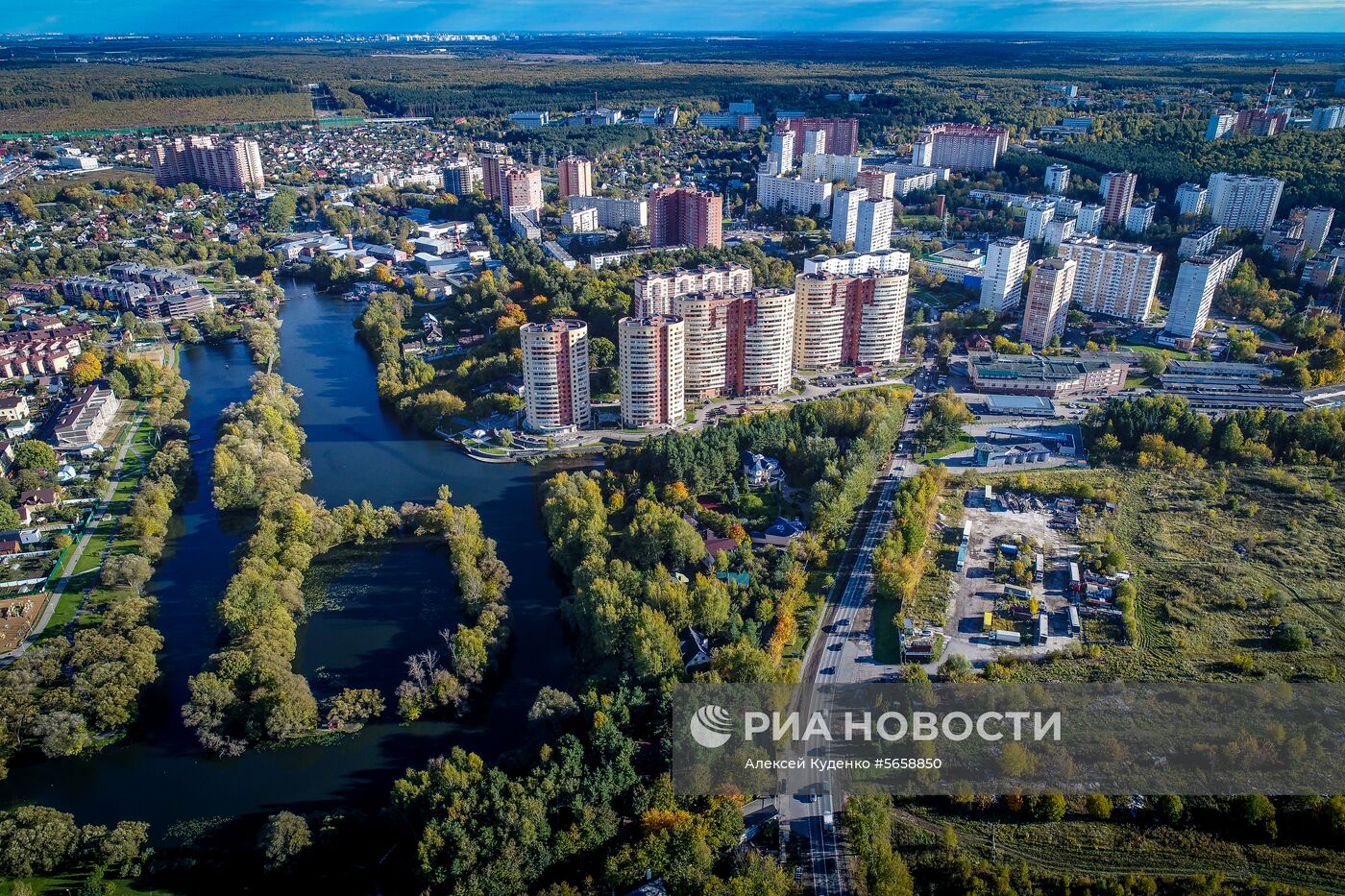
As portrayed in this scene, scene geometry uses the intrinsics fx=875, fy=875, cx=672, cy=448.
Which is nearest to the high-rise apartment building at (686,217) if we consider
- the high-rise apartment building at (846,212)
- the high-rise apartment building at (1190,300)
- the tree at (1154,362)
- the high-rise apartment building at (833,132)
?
the high-rise apartment building at (846,212)

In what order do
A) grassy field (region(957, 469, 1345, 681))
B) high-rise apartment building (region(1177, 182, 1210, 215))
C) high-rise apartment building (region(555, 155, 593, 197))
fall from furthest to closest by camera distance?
high-rise apartment building (region(555, 155, 593, 197)), high-rise apartment building (region(1177, 182, 1210, 215)), grassy field (region(957, 469, 1345, 681))

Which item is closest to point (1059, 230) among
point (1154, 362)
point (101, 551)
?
point (1154, 362)

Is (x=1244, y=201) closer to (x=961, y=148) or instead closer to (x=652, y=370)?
(x=961, y=148)

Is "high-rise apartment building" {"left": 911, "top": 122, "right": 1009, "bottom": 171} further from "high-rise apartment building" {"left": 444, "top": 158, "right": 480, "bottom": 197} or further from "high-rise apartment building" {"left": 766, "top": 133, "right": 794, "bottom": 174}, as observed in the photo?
"high-rise apartment building" {"left": 444, "top": 158, "right": 480, "bottom": 197}

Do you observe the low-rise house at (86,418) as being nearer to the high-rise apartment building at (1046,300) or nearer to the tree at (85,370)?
the tree at (85,370)

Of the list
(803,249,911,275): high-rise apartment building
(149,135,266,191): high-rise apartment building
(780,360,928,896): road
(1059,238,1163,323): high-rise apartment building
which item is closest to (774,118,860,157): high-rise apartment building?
(803,249,911,275): high-rise apartment building

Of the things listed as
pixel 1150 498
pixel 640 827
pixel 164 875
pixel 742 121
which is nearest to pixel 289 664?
pixel 164 875

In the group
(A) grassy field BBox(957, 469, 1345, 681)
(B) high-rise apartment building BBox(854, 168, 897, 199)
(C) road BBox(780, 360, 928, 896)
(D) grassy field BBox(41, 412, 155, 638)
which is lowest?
(D) grassy field BBox(41, 412, 155, 638)

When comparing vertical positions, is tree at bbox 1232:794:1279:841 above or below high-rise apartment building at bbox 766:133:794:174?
below
